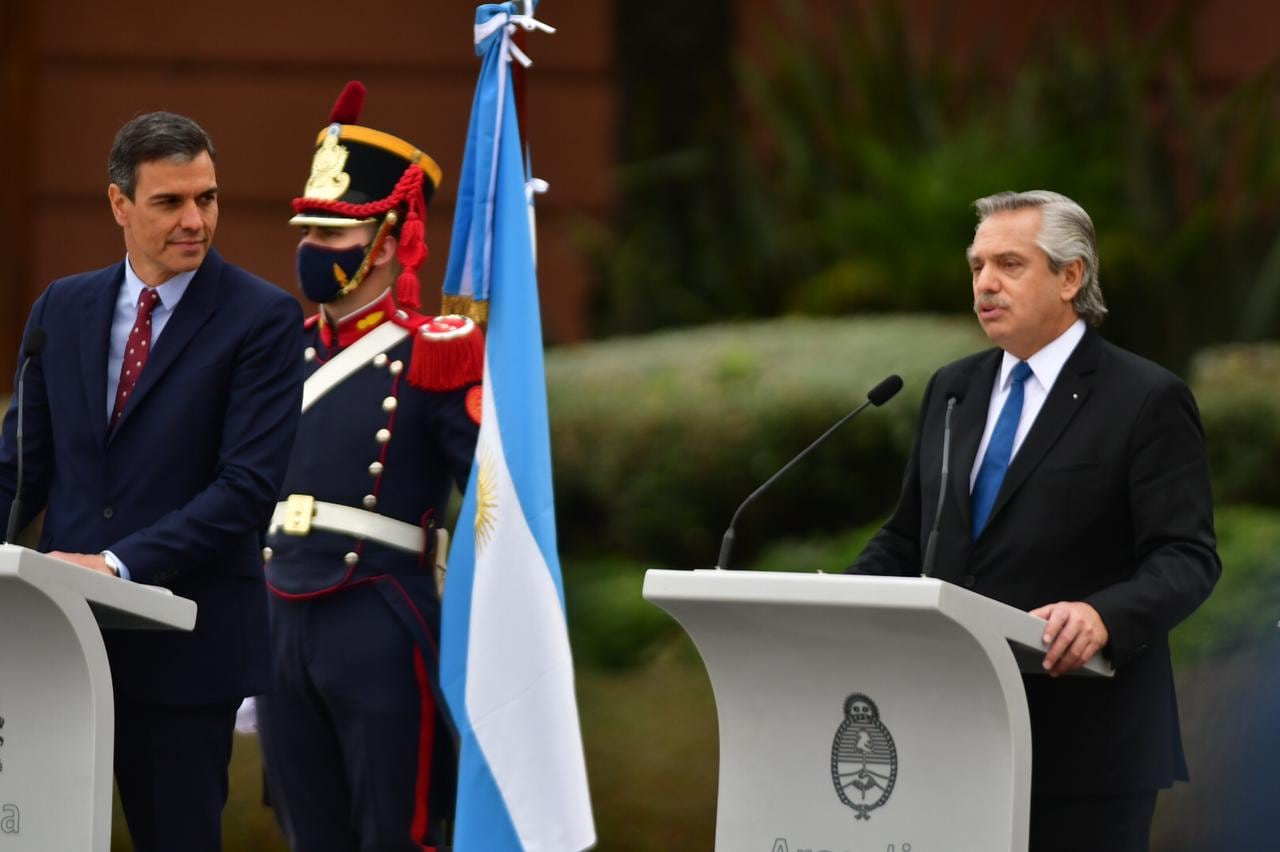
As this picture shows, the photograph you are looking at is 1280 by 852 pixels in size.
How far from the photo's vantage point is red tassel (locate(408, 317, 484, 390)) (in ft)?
15.1

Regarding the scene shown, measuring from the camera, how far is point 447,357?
463cm

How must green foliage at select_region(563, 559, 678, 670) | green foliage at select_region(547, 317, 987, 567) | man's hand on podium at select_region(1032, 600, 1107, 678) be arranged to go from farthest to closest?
green foliage at select_region(547, 317, 987, 567) < green foliage at select_region(563, 559, 678, 670) < man's hand on podium at select_region(1032, 600, 1107, 678)

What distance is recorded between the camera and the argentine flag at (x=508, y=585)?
4445 millimetres

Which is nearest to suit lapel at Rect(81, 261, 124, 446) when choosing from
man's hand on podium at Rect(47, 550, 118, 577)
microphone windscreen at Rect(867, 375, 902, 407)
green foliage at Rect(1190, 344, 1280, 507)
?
man's hand on podium at Rect(47, 550, 118, 577)

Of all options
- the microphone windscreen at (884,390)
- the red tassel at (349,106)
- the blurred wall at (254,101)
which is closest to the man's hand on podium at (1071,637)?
the microphone windscreen at (884,390)

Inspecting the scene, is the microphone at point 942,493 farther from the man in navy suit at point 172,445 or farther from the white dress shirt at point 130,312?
the white dress shirt at point 130,312

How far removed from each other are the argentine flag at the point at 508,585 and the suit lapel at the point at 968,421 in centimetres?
112

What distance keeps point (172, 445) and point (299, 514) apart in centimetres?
73

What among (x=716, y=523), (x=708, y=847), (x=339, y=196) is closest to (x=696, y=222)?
(x=716, y=523)

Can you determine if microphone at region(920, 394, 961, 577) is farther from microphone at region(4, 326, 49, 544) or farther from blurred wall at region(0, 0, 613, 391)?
blurred wall at region(0, 0, 613, 391)

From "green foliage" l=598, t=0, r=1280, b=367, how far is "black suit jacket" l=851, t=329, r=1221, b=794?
12.7 ft

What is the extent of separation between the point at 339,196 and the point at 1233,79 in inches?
192

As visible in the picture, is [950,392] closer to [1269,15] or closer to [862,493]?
[862,493]

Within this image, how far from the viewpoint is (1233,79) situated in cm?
839
